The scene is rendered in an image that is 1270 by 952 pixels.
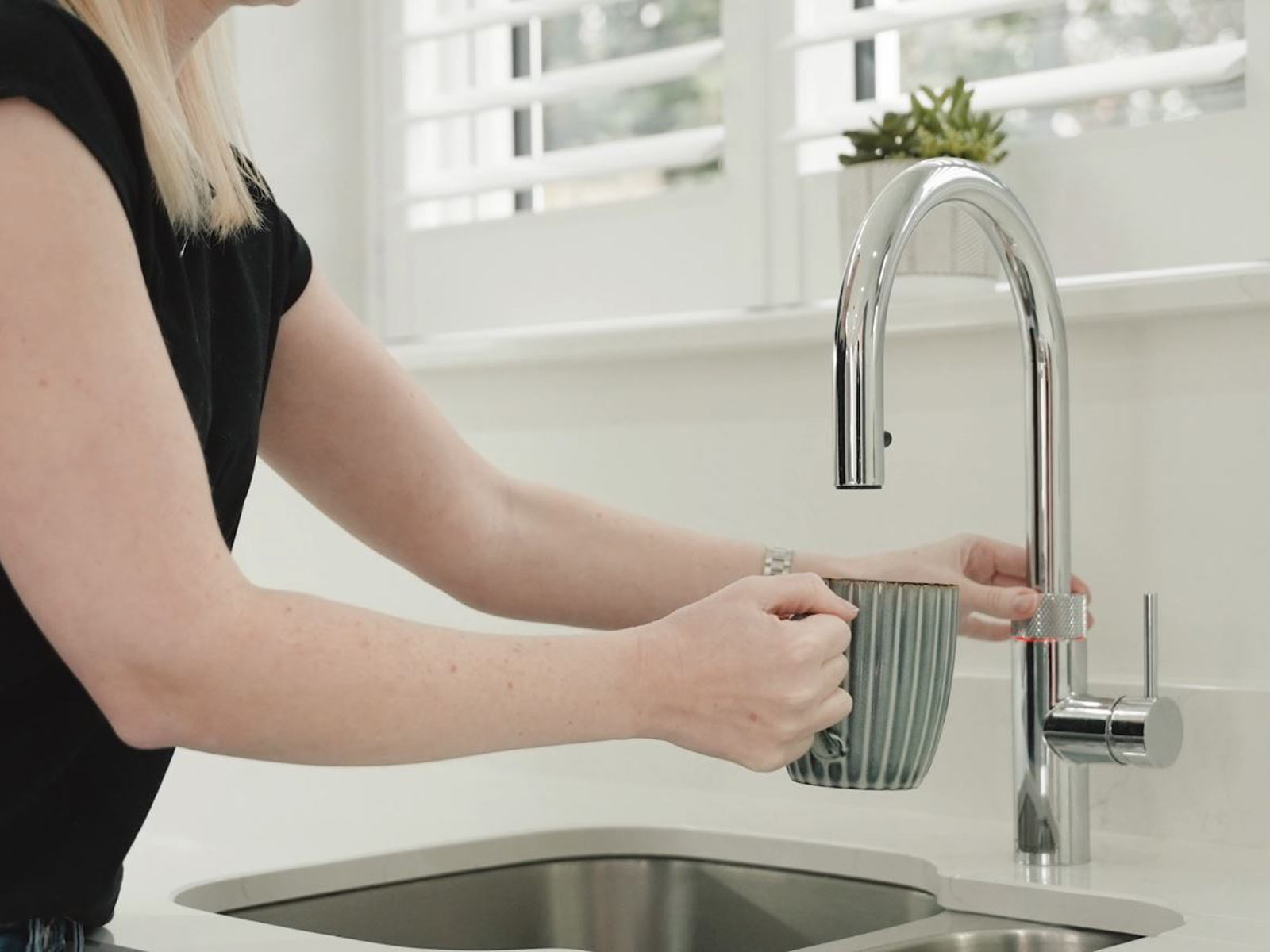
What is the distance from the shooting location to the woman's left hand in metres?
1.16

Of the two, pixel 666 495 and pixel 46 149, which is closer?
pixel 46 149

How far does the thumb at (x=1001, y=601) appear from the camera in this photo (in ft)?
3.57

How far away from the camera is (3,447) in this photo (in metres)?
0.70

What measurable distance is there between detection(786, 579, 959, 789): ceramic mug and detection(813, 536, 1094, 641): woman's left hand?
22 cm

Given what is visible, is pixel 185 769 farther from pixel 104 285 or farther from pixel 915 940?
pixel 104 285

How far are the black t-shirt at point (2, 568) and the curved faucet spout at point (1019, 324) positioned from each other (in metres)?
0.32

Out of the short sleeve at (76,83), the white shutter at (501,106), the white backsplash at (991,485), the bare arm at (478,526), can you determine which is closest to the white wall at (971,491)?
the white backsplash at (991,485)

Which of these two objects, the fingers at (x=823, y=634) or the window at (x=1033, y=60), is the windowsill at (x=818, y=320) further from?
Answer: the fingers at (x=823, y=634)

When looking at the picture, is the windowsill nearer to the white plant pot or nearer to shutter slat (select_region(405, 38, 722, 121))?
the white plant pot

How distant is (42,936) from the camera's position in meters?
0.85

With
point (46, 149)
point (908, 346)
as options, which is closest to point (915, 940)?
point (908, 346)

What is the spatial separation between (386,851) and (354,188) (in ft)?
2.86

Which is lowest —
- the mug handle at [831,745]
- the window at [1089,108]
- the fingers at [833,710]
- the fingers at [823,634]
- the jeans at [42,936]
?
the jeans at [42,936]

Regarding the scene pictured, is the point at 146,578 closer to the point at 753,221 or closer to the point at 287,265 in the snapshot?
the point at 287,265
